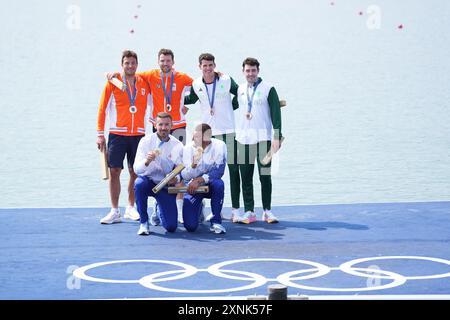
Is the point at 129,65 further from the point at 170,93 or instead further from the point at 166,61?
the point at 170,93

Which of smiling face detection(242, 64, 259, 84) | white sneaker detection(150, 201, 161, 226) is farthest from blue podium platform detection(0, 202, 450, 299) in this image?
smiling face detection(242, 64, 259, 84)

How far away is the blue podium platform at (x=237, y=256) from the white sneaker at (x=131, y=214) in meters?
0.12

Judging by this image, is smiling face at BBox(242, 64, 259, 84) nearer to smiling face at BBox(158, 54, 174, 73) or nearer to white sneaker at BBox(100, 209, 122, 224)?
smiling face at BBox(158, 54, 174, 73)

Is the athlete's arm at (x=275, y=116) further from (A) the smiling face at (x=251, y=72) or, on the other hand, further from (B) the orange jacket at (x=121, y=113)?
(B) the orange jacket at (x=121, y=113)

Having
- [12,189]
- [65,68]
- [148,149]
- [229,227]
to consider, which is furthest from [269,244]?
[65,68]

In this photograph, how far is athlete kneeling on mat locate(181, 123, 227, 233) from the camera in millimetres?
9648

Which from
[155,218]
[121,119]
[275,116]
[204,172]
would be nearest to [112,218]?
[155,218]

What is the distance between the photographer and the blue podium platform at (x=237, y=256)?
732 centimetres

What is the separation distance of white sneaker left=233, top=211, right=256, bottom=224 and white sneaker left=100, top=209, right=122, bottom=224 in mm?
1374

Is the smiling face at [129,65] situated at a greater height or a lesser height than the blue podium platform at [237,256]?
greater

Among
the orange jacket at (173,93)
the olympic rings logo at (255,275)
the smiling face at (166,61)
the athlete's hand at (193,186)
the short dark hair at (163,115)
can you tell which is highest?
the smiling face at (166,61)

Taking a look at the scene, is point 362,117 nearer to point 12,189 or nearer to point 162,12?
point 12,189

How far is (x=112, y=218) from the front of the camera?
1020 centimetres

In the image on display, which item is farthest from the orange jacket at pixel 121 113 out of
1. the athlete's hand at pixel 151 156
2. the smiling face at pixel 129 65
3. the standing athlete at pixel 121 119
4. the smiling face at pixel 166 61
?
the athlete's hand at pixel 151 156
